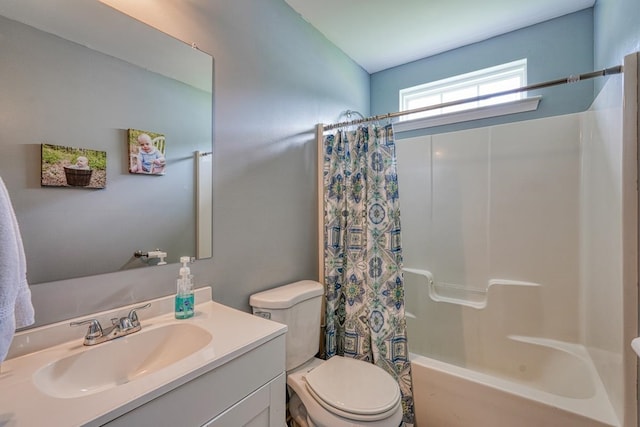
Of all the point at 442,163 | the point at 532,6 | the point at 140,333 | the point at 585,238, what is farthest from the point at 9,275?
the point at 532,6

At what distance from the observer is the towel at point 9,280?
0.58 meters

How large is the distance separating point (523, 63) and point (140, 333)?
2735mm

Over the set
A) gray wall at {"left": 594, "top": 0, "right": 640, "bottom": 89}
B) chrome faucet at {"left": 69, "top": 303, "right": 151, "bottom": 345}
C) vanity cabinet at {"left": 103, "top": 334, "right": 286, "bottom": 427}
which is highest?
gray wall at {"left": 594, "top": 0, "right": 640, "bottom": 89}

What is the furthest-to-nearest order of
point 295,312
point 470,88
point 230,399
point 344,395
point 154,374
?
point 470,88 → point 295,312 → point 344,395 → point 230,399 → point 154,374

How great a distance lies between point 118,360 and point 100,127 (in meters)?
0.76

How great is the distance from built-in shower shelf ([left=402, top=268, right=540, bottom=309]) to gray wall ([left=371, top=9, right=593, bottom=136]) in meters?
1.13

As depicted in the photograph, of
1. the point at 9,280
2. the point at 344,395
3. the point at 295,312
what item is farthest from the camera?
the point at 295,312

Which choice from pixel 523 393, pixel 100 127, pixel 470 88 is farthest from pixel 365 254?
pixel 470 88

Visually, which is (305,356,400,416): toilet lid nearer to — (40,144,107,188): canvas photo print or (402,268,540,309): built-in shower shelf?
(402,268,540,309): built-in shower shelf

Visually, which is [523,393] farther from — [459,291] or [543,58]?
[543,58]

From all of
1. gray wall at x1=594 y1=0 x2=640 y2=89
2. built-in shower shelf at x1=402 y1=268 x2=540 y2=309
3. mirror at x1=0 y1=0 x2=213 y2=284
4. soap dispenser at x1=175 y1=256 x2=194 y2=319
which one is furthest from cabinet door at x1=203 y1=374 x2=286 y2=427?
gray wall at x1=594 y1=0 x2=640 y2=89

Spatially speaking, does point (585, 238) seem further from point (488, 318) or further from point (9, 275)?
point (9, 275)

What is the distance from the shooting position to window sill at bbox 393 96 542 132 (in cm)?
198

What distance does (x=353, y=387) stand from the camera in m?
1.27
